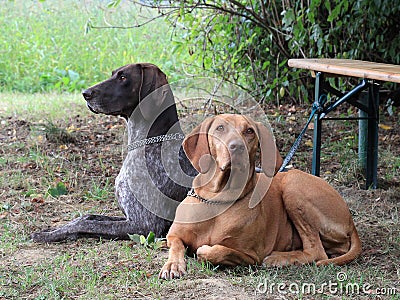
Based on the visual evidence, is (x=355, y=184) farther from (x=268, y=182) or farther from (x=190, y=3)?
(x=190, y=3)

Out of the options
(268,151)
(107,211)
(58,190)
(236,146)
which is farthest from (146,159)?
(58,190)

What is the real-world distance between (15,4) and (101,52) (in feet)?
8.19

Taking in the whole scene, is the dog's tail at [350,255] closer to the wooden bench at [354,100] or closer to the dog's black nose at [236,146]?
the dog's black nose at [236,146]

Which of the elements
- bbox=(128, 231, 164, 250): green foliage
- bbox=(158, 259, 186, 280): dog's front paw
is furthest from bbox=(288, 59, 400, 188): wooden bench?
bbox=(158, 259, 186, 280): dog's front paw

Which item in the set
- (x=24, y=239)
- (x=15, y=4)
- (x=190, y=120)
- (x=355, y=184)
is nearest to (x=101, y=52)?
(x=15, y=4)

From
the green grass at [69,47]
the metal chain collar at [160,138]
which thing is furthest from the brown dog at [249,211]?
the green grass at [69,47]

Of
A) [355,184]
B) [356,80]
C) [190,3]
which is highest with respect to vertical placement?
[190,3]

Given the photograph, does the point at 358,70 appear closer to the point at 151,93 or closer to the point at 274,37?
the point at 151,93

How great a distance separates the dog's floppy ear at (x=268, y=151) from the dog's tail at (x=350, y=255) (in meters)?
0.55

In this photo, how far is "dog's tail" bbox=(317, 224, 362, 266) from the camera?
3504 millimetres

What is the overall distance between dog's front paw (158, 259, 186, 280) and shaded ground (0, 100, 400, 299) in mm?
46

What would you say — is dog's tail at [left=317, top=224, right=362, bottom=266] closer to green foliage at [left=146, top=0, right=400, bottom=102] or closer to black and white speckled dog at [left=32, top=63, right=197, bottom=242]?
black and white speckled dog at [left=32, top=63, right=197, bottom=242]

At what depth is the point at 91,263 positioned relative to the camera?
11.8ft

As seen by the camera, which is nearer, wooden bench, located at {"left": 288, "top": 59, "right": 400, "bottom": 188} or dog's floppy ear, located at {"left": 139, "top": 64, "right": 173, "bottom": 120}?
dog's floppy ear, located at {"left": 139, "top": 64, "right": 173, "bottom": 120}
